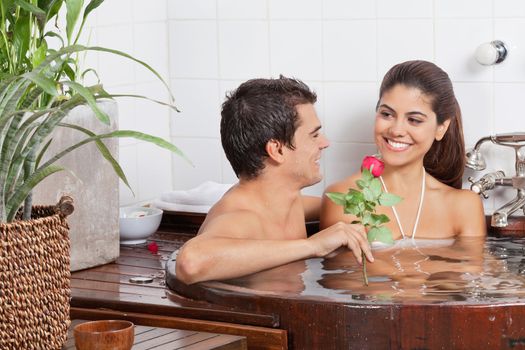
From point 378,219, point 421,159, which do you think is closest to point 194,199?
point 421,159

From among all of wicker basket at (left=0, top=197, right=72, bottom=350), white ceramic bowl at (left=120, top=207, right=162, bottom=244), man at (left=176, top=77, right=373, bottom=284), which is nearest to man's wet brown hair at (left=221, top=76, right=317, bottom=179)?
man at (left=176, top=77, right=373, bottom=284)

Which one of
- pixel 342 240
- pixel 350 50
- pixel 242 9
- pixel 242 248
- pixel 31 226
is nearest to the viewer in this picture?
pixel 31 226

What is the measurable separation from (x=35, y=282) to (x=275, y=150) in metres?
1.07

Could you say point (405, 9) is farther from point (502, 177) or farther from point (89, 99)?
point (89, 99)

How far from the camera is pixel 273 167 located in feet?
11.5

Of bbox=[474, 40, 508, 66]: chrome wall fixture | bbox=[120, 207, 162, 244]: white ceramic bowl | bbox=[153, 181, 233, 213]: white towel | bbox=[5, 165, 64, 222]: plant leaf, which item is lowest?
bbox=[120, 207, 162, 244]: white ceramic bowl

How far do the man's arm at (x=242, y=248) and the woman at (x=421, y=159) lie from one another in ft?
1.68

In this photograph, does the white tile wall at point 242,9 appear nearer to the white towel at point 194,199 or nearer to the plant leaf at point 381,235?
the white towel at point 194,199

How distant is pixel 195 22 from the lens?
4660 mm

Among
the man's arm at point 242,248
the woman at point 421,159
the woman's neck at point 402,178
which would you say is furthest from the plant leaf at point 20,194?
the woman's neck at point 402,178

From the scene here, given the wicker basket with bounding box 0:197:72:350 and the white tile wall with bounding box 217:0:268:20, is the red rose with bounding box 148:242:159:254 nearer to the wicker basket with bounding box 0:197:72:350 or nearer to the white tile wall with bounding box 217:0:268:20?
the white tile wall with bounding box 217:0:268:20

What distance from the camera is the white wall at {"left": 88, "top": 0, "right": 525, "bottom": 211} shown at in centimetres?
410

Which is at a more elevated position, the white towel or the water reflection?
the white towel

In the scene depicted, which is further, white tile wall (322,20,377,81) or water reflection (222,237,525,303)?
white tile wall (322,20,377,81)
